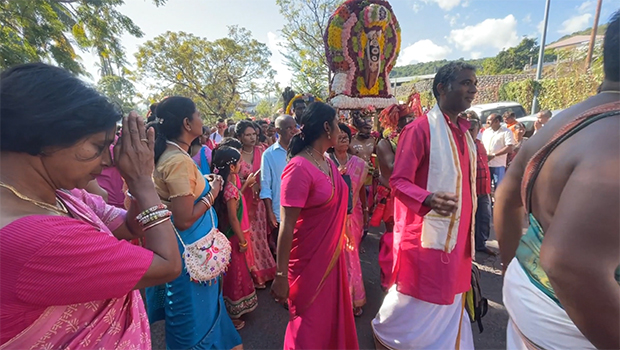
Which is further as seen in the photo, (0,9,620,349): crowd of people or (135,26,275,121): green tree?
(135,26,275,121): green tree

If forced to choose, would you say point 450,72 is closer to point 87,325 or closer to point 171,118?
point 171,118

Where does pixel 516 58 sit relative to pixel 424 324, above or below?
above

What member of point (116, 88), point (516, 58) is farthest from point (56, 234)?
point (516, 58)

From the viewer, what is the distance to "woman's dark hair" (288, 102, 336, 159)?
1885 mm

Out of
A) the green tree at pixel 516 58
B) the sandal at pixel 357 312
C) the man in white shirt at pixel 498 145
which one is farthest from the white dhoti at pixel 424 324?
the green tree at pixel 516 58

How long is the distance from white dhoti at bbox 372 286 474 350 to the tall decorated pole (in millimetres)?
4171

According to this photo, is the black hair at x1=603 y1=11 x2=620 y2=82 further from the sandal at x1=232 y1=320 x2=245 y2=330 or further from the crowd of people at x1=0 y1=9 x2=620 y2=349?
the sandal at x1=232 y1=320 x2=245 y2=330

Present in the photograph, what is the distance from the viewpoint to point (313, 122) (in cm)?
189

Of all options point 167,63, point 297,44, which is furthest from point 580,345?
point 167,63

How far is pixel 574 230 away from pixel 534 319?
0.42 meters

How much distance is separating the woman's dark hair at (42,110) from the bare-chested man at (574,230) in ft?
4.40

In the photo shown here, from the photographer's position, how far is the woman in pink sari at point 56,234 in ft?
2.32

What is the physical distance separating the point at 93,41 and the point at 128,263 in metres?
6.52

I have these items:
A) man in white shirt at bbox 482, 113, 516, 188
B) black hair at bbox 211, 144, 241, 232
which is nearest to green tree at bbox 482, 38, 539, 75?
man in white shirt at bbox 482, 113, 516, 188
